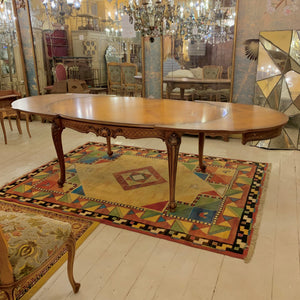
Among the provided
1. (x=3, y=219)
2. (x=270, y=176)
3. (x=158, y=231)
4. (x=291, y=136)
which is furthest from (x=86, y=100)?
(x=291, y=136)

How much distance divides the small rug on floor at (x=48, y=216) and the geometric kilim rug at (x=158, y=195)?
6 cm

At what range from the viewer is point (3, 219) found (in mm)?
1420

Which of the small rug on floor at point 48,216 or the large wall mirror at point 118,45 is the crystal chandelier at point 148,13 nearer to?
the large wall mirror at point 118,45

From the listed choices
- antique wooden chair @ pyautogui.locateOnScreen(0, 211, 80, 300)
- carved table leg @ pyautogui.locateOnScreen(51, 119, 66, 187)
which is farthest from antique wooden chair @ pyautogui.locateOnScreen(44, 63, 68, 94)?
antique wooden chair @ pyautogui.locateOnScreen(0, 211, 80, 300)

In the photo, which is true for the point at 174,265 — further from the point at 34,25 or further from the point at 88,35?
the point at 34,25

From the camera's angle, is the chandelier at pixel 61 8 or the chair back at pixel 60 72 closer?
the chandelier at pixel 61 8

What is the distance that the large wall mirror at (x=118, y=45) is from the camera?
4.07 metres

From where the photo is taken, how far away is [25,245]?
50.4 inches

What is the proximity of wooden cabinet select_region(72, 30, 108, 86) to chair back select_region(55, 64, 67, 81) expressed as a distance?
371 millimetres

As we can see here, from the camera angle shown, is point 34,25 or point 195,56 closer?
point 195,56

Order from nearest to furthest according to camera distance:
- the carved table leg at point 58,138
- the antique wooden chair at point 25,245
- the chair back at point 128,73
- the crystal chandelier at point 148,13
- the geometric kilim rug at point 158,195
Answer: the antique wooden chair at point 25,245, the geometric kilim rug at point 158,195, the carved table leg at point 58,138, the crystal chandelier at point 148,13, the chair back at point 128,73

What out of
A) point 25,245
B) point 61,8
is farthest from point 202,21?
point 25,245

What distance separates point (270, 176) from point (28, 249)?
2.47 metres

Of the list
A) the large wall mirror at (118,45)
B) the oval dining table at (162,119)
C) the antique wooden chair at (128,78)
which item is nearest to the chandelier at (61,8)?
the large wall mirror at (118,45)
